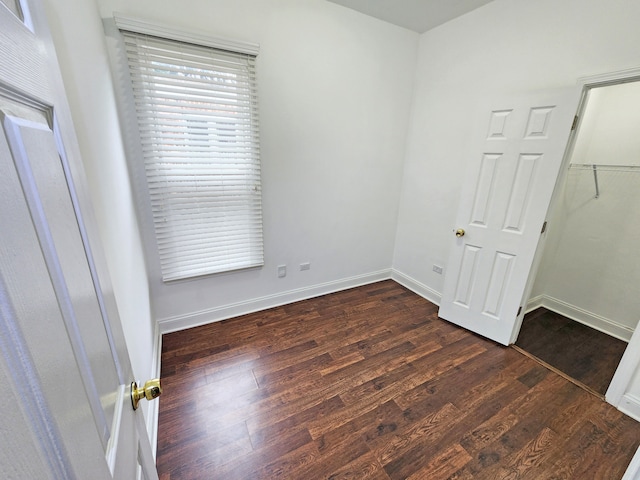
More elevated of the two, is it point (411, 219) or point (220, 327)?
point (411, 219)

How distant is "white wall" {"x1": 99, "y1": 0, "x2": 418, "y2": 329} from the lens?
2.05 metres

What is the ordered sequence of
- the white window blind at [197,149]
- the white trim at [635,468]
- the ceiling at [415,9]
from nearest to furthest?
the white trim at [635,468] → the white window blind at [197,149] → the ceiling at [415,9]

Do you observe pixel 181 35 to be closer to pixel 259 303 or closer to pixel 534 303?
pixel 259 303

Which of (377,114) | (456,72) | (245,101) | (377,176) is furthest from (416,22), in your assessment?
(245,101)

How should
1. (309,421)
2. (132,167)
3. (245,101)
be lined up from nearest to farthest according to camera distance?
(309,421)
(132,167)
(245,101)

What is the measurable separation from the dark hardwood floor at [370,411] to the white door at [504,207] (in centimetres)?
38

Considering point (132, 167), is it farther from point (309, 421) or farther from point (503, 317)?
point (503, 317)

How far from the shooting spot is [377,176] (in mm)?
2957

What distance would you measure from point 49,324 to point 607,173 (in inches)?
→ 148

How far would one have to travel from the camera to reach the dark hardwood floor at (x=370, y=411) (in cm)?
137

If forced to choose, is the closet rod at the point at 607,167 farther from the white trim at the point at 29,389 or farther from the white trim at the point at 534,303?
the white trim at the point at 29,389

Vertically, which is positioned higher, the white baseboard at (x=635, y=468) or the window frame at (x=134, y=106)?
the window frame at (x=134, y=106)

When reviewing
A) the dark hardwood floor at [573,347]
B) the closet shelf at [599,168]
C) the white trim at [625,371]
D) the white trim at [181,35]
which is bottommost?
the dark hardwood floor at [573,347]

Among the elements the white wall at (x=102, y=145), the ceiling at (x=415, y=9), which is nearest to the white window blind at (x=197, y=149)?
the white wall at (x=102, y=145)
